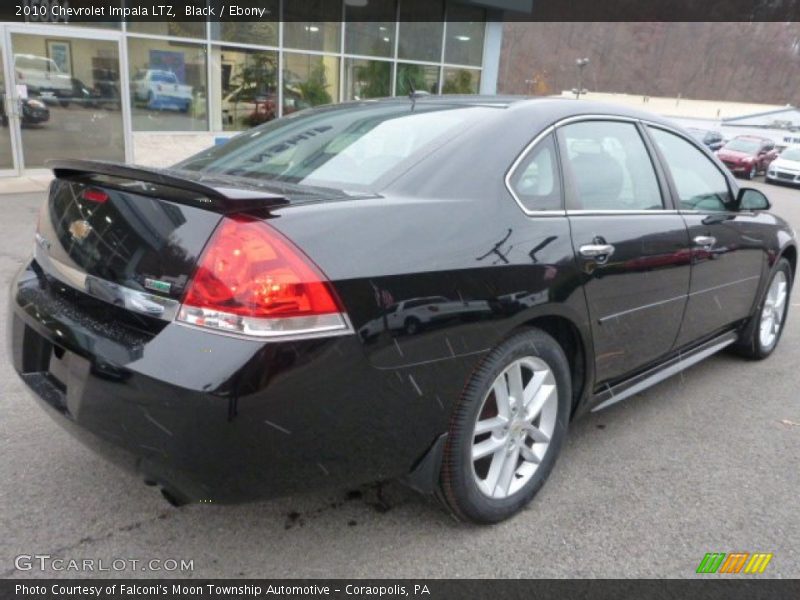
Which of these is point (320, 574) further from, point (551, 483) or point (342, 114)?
point (342, 114)

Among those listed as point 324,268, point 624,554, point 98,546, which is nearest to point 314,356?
point 324,268

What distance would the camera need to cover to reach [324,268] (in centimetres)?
188

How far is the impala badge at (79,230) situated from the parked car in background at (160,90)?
10739mm

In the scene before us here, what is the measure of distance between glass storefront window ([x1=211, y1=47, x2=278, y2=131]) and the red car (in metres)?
18.6

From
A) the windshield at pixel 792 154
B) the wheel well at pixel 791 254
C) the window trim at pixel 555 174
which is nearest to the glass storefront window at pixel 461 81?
the wheel well at pixel 791 254

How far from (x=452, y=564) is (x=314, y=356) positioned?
3.21 ft

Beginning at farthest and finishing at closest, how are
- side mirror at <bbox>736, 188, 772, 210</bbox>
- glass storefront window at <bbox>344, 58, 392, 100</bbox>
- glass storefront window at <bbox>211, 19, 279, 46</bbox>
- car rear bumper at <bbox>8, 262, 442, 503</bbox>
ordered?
glass storefront window at <bbox>344, 58, 392, 100</bbox> < glass storefront window at <bbox>211, 19, 279, 46</bbox> < side mirror at <bbox>736, 188, 772, 210</bbox> < car rear bumper at <bbox>8, 262, 442, 503</bbox>

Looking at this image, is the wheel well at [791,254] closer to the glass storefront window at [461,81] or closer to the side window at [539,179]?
the side window at [539,179]

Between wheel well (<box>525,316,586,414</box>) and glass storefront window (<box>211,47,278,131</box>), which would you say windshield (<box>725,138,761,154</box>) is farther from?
wheel well (<box>525,316,586,414</box>)

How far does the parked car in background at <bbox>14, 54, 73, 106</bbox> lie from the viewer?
421 inches

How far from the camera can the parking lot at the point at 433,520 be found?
7.55 feet

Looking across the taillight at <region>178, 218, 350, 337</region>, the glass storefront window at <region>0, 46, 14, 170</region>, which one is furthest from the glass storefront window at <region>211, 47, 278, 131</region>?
the taillight at <region>178, 218, 350, 337</region>

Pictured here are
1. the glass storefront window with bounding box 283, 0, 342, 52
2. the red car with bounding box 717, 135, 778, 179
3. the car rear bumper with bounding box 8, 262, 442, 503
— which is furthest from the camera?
the red car with bounding box 717, 135, 778, 179

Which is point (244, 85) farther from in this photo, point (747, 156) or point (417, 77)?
point (747, 156)
